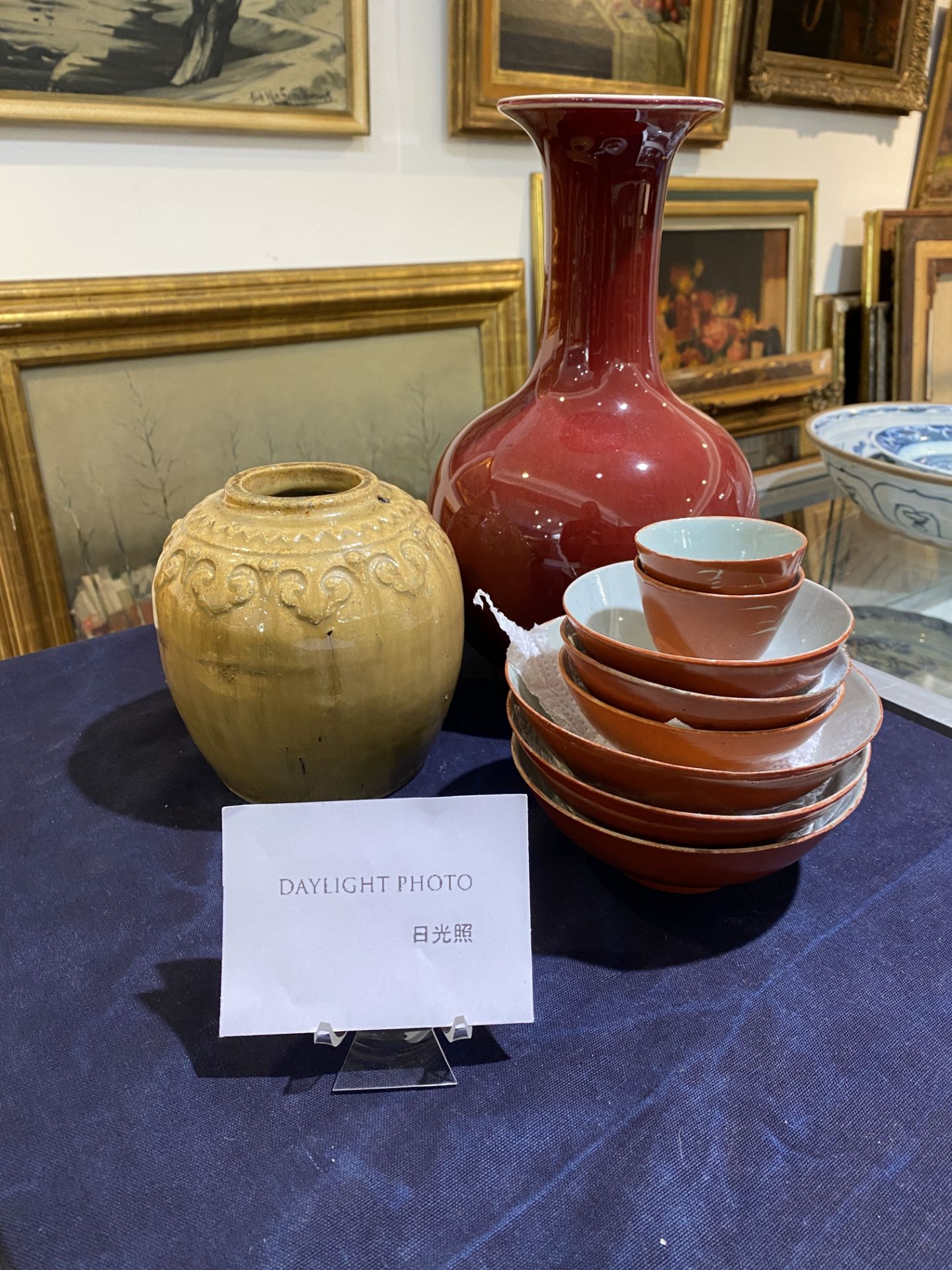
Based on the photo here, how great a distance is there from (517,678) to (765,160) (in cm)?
121

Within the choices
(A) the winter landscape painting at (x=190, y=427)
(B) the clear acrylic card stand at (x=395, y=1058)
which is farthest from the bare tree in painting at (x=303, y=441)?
(B) the clear acrylic card stand at (x=395, y=1058)

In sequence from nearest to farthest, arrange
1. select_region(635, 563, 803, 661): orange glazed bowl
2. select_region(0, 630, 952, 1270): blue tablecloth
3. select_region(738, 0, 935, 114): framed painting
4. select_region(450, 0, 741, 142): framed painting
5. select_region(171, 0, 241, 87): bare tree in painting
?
select_region(0, 630, 952, 1270): blue tablecloth
select_region(635, 563, 803, 661): orange glazed bowl
select_region(171, 0, 241, 87): bare tree in painting
select_region(450, 0, 741, 142): framed painting
select_region(738, 0, 935, 114): framed painting

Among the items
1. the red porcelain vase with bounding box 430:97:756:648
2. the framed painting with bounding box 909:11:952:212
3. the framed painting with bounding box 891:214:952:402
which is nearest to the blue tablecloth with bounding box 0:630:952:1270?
the red porcelain vase with bounding box 430:97:756:648

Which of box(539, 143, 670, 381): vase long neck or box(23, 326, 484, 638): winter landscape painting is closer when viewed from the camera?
box(539, 143, 670, 381): vase long neck

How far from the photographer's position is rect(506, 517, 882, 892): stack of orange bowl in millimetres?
434

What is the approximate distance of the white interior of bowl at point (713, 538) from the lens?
22.0 inches

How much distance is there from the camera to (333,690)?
510 mm

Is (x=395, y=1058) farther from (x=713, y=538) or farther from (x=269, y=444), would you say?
(x=269, y=444)

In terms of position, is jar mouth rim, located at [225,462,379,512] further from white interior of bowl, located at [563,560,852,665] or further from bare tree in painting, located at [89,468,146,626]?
bare tree in painting, located at [89,468,146,626]

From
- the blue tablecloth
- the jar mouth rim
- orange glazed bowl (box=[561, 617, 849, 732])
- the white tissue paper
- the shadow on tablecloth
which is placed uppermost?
the jar mouth rim

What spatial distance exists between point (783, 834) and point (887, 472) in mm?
440

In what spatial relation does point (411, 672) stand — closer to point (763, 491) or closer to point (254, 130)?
point (254, 130)

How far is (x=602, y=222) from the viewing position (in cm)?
61

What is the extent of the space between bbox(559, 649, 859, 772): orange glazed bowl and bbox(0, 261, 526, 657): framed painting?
73 cm
